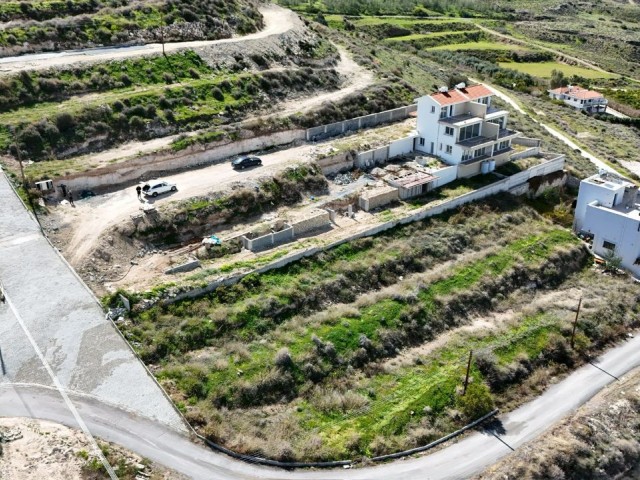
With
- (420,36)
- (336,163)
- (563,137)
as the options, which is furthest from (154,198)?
(420,36)

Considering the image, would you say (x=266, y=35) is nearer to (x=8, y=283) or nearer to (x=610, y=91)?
(x=8, y=283)

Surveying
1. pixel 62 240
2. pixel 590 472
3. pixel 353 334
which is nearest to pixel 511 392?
pixel 590 472

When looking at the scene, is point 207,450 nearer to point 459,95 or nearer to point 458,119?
point 458,119

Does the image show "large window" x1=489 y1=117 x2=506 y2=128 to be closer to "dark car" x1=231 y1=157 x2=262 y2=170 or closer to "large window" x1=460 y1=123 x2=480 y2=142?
"large window" x1=460 y1=123 x2=480 y2=142

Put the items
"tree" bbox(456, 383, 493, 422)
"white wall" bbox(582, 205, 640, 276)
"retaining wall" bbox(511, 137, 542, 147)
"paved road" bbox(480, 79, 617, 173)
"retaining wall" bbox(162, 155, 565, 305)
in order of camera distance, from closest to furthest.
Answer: "tree" bbox(456, 383, 493, 422), "retaining wall" bbox(162, 155, 565, 305), "white wall" bbox(582, 205, 640, 276), "retaining wall" bbox(511, 137, 542, 147), "paved road" bbox(480, 79, 617, 173)

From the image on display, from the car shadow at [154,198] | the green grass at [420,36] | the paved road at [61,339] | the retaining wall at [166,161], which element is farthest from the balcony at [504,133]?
the green grass at [420,36]

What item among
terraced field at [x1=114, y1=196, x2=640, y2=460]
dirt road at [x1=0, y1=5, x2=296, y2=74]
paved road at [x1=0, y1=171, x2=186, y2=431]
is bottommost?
terraced field at [x1=114, y1=196, x2=640, y2=460]

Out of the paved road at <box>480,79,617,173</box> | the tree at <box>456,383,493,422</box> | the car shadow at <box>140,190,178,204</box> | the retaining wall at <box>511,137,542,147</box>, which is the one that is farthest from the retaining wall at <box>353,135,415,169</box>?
the tree at <box>456,383,493,422</box>
